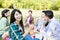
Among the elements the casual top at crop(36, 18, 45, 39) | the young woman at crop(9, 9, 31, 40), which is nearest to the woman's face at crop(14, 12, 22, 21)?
the young woman at crop(9, 9, 31, 40)

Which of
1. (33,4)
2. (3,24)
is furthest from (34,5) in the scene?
(3,24)

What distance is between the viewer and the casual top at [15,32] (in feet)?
7.29

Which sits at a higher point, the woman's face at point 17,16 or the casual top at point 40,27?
the woman's face at point 17,16

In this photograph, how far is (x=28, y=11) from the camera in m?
2.24

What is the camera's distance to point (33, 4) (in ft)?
7.31

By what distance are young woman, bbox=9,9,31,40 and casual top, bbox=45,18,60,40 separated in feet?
0.79

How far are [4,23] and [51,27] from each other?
57 centimetres

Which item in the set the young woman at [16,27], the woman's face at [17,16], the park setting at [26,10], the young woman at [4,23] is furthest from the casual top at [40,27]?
the young woman at [4,23]

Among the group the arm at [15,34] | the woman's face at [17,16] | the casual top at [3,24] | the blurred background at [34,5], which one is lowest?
the arm at [15,34]

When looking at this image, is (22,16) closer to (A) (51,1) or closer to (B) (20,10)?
(B) (20,10)

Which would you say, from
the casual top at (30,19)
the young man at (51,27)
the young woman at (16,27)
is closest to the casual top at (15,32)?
the young woman at (16,27)

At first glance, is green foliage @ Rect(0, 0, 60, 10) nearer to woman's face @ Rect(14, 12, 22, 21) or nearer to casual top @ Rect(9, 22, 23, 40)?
woman's face @ Rect(14, 12, 22, 21)

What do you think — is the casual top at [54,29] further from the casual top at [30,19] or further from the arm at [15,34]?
the arm at [15,34]

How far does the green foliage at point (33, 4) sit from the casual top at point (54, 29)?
17cm
